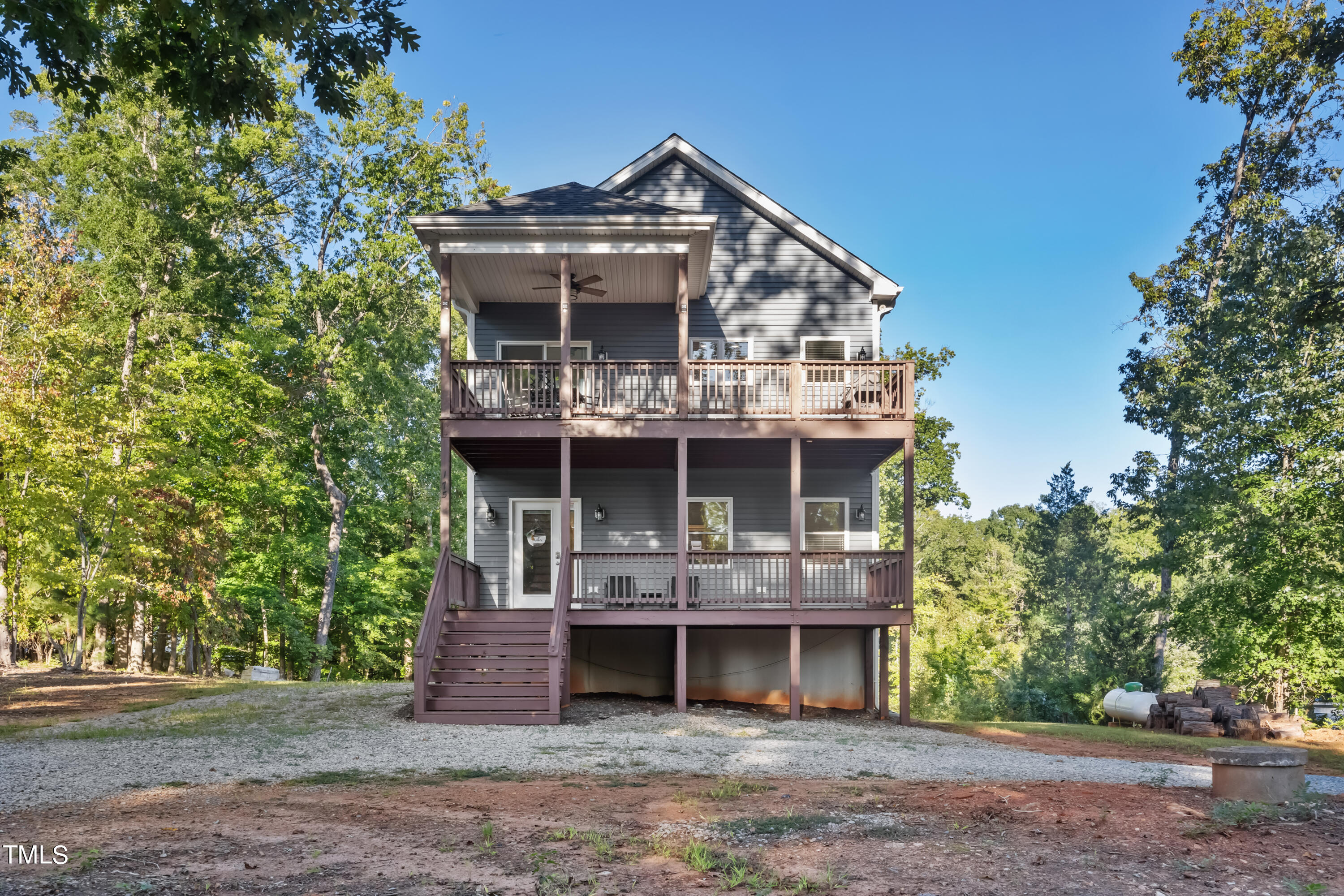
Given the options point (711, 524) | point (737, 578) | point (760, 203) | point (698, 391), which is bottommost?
point (737, 578)

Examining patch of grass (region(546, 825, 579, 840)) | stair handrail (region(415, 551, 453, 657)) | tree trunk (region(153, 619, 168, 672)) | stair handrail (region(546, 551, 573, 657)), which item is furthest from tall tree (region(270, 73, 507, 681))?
patch of grass (region(546, 825, 579, 840))

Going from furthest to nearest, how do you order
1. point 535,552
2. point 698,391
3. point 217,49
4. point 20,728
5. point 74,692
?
point 535,552 → point 698,391 → point 74,692 → point 20,728 → point 217,49

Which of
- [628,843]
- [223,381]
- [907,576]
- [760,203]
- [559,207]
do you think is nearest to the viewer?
[628,843]

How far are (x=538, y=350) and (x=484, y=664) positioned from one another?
22.3ft

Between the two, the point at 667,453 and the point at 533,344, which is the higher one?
the point at 533,344

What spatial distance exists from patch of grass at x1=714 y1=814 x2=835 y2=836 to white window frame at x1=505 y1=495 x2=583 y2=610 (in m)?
10.9

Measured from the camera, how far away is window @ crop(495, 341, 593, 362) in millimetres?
17578

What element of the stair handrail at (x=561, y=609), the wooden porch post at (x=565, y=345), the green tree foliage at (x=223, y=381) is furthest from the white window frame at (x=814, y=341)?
the green tree foliage at (x=223, y=381)

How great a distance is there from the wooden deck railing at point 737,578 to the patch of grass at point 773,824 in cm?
792

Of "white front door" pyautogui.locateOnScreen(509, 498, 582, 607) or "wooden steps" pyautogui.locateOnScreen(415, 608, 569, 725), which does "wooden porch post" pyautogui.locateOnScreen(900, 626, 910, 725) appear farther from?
"white front door" pyautogui.locateOnScreen(509, 498, 582, 607)

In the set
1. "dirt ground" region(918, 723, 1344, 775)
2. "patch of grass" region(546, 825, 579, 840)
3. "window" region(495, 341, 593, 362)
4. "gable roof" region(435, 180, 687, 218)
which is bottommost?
"dirt ground" region(918, 723, 1344, 775)

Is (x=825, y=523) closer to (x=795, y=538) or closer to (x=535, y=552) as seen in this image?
(x=795, y=538)

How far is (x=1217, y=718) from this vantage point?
1697 centimetres

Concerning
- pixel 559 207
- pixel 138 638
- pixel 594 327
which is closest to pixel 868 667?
pixel 594 327
